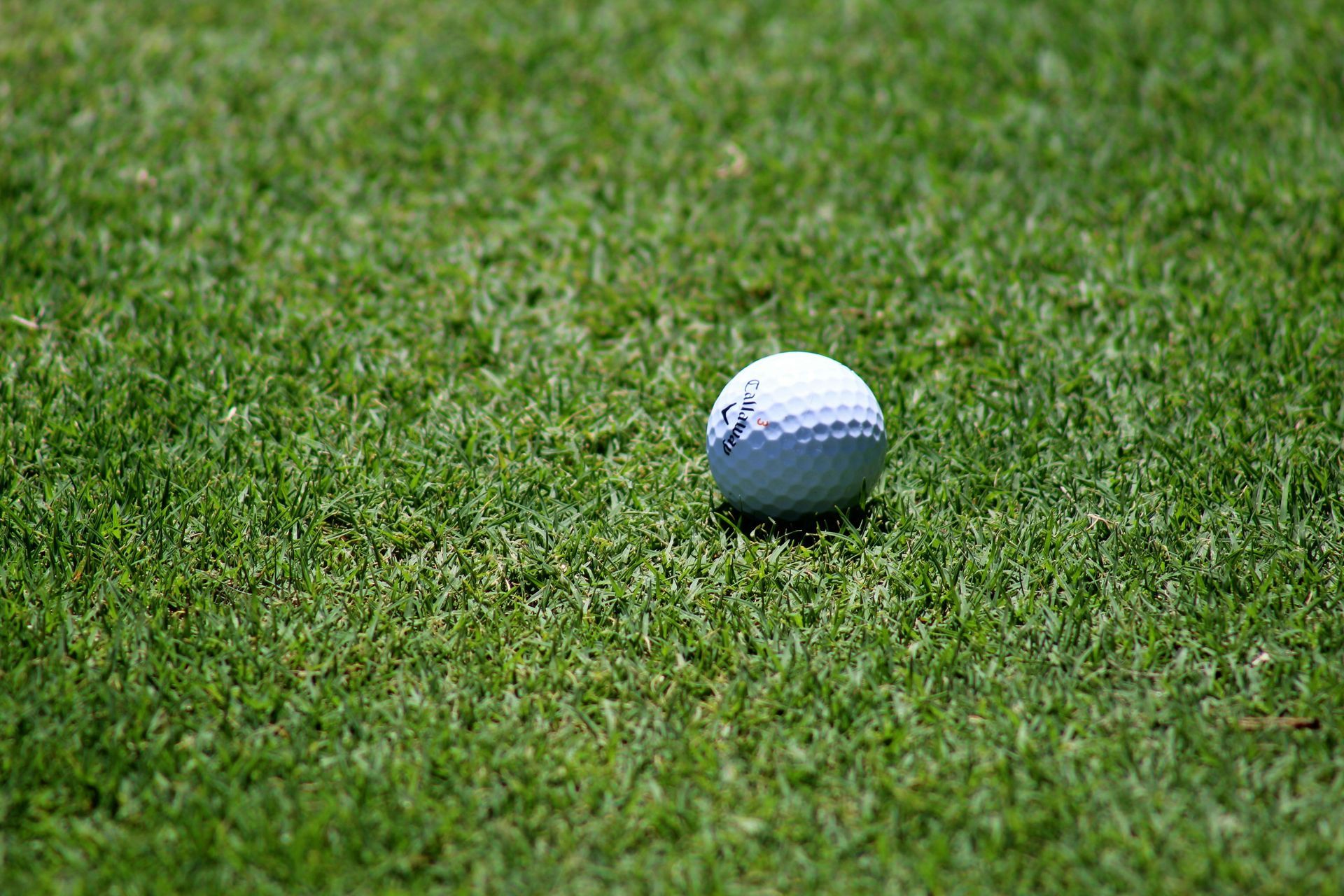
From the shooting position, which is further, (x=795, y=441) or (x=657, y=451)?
(x=657, y=451)

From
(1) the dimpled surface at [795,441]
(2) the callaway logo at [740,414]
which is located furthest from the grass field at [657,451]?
(2) the callaway logo at [740,414]

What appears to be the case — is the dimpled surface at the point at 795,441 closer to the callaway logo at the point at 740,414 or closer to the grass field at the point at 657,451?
the callaway logo at the point at 740,414

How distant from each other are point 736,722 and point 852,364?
1.85 meters

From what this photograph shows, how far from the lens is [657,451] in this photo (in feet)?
12.7

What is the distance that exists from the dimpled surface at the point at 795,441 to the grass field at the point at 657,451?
0.42 ft

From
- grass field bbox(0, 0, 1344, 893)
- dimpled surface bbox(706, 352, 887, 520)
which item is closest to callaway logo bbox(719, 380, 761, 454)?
dimpled surface bbox(706, 352, 887, 520)

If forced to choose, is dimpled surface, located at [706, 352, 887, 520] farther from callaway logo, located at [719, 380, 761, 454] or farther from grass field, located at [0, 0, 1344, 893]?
grass field, located at [0, 0, 1344, 893]

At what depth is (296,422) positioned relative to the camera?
156 inches

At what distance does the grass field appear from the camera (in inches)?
101

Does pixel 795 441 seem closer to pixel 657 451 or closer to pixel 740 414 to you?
pixel 740 414

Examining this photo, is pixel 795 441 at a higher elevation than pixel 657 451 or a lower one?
higher

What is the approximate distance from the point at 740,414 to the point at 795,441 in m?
0.20

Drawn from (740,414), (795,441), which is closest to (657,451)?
(740,414)

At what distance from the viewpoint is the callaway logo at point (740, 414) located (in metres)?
3.43
